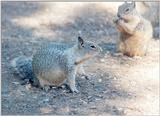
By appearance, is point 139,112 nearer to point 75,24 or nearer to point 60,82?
point 60,82

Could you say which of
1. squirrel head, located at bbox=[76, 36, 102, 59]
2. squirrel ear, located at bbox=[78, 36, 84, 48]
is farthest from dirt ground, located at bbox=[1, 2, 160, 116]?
squirrel ear, located at bbox=[78, 36, 84, 48]

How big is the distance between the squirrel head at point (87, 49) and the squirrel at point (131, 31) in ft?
5.95

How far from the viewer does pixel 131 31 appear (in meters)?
8.37

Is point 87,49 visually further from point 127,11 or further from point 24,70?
point 127,11

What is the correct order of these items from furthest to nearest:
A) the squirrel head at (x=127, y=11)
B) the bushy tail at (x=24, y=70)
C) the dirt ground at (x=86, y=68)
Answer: the squirrel head at (x=127, y=11) < the bushy tail at (x=24, y=70) < the dirt ground at (x=86, y=68)

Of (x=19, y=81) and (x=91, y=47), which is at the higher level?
(x=91, y=47)

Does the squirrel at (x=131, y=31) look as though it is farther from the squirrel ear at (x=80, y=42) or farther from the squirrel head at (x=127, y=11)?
the squirrel ear at (x=80, y=42)

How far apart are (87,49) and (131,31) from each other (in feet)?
6.78

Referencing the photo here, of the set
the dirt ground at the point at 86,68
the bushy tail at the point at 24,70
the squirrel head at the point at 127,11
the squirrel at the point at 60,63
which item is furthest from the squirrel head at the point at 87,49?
the squirrel head at the point at 127,11

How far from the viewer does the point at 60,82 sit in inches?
262

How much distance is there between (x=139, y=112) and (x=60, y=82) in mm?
1137

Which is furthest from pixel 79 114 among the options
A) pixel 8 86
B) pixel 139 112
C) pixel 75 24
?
pixel 75 24

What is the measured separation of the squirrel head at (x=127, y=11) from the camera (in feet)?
26.6

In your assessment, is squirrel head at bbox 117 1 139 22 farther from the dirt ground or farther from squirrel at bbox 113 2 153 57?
the dirt ground
